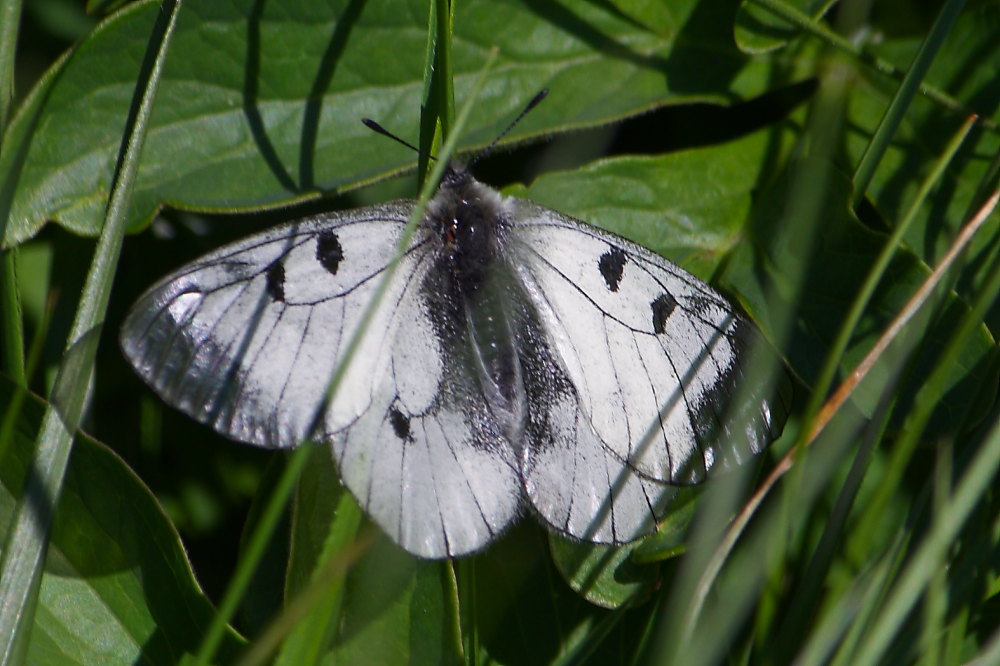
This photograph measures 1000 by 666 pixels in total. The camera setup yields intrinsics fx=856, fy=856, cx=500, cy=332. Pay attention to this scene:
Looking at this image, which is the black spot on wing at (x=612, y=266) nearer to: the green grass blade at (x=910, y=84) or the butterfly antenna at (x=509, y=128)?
the butterfly antenna at (x=509, y=128)

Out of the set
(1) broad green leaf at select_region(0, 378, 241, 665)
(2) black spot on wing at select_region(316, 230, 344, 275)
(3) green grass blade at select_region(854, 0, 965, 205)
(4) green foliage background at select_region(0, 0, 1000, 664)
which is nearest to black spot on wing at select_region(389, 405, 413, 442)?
(4) green foliage background at select_region(0, 0, 1000, 664)

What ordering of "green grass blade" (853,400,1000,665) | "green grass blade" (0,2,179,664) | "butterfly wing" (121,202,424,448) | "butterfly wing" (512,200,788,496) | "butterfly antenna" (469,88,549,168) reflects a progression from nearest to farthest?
"green grass blade" (853,400,1000,665), "green grass blade" (0,2,179,664), "butterfly wing" (121,202,424,448), "butterfly wing" (512,200,788,496), "butterfly antenna" (469,88,549,168)

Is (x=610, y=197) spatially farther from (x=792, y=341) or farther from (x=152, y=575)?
(x=152, y=575)

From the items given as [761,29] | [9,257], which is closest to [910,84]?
[761,29]

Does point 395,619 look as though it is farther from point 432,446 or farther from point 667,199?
point 667,199

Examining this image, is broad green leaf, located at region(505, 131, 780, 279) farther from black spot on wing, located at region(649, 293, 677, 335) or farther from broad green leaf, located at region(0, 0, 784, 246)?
black spot on wing, located at region(649, 293, 677, 335)

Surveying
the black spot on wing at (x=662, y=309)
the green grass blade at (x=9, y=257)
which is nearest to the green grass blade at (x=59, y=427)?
the green grass blade at (x=9, y=257)
